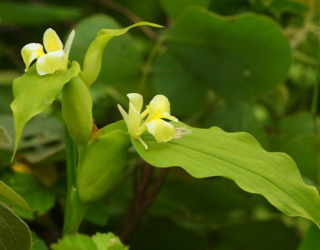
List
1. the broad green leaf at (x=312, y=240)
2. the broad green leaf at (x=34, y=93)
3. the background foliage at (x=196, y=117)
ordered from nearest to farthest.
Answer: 1. the broad green leaf at (x=34, y=93)
2. the broad green leaf at (x=312, y=240)
3. the background foliage at (x=196, y=117)

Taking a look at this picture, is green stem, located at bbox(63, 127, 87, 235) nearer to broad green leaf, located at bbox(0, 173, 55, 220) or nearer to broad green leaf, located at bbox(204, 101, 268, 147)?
broad green leaf, located at bbox(0, 173, 55, 220)

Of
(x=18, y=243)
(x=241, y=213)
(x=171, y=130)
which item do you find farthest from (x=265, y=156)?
(x=241, y=213)

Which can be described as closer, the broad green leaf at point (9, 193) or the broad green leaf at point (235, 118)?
the broad green leaf at point (9, 193)

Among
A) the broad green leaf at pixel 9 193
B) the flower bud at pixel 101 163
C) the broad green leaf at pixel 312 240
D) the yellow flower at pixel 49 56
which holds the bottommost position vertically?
the broad green leaf at pixel 312 240

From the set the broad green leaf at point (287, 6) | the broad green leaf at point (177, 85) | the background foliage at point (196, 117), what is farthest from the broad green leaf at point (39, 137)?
the broad green leaf at point (287, 6)

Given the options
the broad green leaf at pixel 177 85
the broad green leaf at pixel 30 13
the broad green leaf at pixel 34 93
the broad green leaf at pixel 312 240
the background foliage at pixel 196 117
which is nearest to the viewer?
the broad green leaf at pixel 34 93

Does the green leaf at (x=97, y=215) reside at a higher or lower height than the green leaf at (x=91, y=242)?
lower

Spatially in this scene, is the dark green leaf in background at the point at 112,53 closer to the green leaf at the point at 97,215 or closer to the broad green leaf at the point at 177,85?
the broad green leaf at the point at 177,85
